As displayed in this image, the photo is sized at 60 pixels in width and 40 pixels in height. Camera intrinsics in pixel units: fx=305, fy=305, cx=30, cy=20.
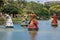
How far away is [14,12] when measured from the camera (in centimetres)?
7081

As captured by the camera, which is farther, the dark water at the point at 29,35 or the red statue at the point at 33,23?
the red statue at the point at 33,23

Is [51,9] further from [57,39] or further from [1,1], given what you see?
[57,39]

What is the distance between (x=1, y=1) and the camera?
54.4 m

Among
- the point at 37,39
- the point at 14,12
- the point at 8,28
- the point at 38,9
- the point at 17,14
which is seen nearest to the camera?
the point at 37,39

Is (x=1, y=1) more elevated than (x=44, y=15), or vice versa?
(x=1, y=1)

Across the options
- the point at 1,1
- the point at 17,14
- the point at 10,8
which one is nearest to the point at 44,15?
the point at 17,14

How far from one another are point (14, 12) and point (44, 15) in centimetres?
3139

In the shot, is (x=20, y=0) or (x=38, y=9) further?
(x=38, y=9)

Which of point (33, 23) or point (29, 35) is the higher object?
point (33, 23)

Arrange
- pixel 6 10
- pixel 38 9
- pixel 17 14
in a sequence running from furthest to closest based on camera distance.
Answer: pixel 38 9 → pixel 17 14 → pixel 6 10

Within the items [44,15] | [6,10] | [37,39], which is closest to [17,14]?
[6,10]

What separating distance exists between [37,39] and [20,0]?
72.0m

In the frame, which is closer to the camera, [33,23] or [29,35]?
[29,35]

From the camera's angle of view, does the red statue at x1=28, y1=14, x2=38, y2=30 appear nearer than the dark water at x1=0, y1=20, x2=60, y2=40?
No
